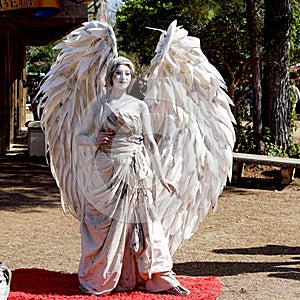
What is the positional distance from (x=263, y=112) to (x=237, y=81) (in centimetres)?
320

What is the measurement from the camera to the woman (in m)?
5.10

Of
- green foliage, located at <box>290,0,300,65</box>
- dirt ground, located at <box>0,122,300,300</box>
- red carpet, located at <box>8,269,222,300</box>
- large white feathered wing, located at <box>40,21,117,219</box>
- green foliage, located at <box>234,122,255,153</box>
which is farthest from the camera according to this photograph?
green foliage, located at <box>290,0,300,65</box>

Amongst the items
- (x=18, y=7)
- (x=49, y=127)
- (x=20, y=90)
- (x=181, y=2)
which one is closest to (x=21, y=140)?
(x=20, y=90)

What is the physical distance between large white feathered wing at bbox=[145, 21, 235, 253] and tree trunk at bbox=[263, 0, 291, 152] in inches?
312

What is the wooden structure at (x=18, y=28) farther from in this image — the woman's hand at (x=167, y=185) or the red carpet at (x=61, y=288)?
the woman's hand at (x=167, y=185)

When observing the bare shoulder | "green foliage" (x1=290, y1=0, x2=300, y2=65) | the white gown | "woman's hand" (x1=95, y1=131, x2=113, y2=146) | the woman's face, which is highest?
"green foliage" (x1=290, y1=0, x2=300, y2=65)

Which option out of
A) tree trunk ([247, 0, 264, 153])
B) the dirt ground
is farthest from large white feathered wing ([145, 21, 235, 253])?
tree trunk ([247, 0, 264, 153])

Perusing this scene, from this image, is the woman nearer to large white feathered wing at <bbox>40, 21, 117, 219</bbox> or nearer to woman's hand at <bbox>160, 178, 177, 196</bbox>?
woman's hand at <bbox>160, 178, 177, 196</bbox>

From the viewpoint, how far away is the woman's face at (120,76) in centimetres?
507

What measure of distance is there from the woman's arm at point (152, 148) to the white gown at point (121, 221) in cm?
5

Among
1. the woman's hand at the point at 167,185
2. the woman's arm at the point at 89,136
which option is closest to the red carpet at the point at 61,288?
the woman's hand at the point at 167,185

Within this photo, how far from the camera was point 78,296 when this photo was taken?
5047 mm

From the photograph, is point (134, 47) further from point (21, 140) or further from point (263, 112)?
point (263, 112)

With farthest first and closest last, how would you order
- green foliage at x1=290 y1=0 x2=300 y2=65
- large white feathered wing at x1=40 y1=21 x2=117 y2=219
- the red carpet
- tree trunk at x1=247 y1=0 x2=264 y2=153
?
green foliage at x1=290 y1=0 x2=300 y2=65 < tree trunk at x1=247 y1=0 x2=264 y2=153 < large white feathered wing at x1=40 y1=21 x2=117 y2=219 < the red carpet
